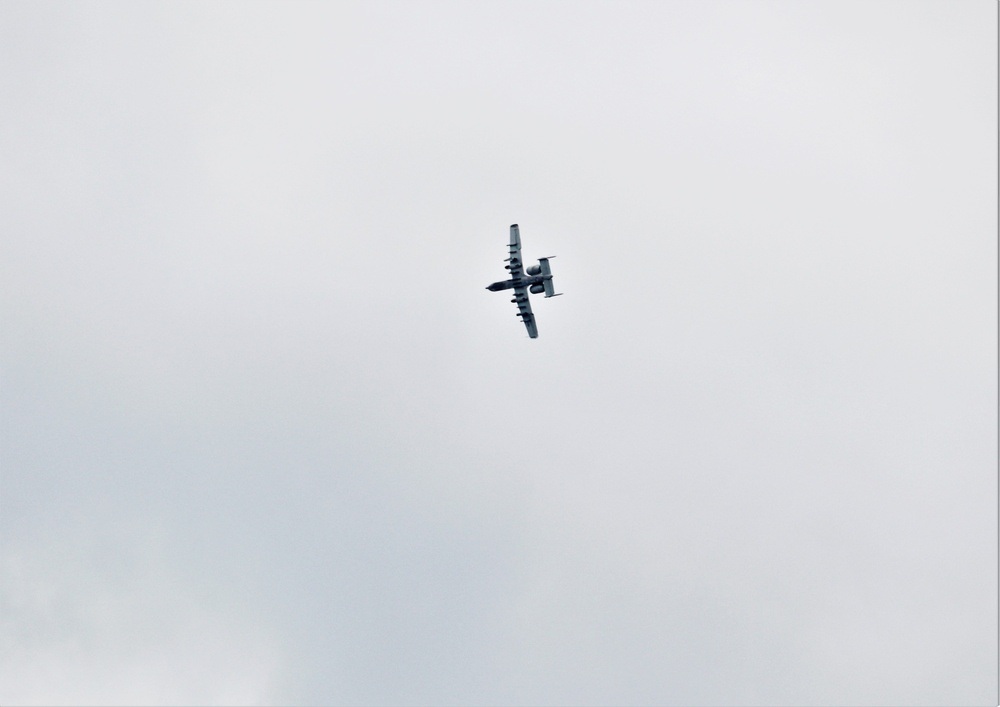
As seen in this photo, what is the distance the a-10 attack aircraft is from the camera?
180 metres

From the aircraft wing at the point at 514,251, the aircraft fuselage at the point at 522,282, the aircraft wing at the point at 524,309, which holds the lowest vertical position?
the aircraft wing at the point at 524,309

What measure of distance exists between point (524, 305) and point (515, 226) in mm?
14854

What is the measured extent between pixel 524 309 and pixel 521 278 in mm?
7438

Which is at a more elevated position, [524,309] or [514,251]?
[514,251]

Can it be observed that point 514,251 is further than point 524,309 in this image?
No

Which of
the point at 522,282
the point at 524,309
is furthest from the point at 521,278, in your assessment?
the point at 524,309

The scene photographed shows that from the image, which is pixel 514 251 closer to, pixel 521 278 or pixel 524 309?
pixel 521 278

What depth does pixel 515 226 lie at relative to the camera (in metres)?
180

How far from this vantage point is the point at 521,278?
182000 millimetres

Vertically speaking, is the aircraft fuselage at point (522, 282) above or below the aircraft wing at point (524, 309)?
above

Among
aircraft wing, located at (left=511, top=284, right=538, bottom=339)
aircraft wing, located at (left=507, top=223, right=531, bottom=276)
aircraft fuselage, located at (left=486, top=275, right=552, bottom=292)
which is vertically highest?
aircraft wing, located at (left=507, top=223, right=531, bottom=276)

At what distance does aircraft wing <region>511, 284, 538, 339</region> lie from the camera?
606ft

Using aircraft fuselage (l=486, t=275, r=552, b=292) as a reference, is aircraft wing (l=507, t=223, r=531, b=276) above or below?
above

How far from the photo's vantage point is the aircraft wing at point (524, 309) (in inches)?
7274
